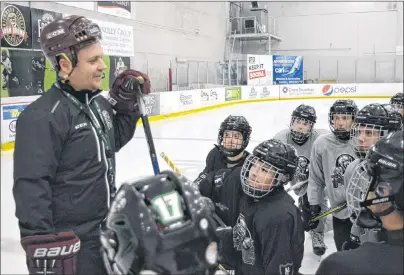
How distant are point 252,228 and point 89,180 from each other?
2.10 feet

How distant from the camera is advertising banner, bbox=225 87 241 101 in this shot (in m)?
14.9

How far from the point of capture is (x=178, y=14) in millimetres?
15500

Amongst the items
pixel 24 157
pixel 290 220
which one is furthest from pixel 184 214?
pixel 290 220

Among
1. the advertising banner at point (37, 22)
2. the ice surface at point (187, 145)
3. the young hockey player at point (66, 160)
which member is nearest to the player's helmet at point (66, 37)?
the young hockey player at point (66, 160)

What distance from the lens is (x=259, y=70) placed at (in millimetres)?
16359

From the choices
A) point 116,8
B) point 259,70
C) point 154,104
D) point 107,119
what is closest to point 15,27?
point 154,104

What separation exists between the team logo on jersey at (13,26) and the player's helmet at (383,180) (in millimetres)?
6852

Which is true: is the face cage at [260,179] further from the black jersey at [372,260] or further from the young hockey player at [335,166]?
the young hockey player at [335,166]

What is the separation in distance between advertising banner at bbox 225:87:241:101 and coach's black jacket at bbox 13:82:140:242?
43.5ft

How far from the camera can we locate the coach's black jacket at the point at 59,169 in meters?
1.36

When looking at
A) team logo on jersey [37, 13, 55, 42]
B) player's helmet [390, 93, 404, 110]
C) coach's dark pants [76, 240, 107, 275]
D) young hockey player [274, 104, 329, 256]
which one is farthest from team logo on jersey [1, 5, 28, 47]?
coach's dark pants [76, 240, 107, 275]

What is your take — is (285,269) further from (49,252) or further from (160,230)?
(160,230)

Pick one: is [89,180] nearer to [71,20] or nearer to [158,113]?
[71,20]

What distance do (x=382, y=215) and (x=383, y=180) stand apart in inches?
3.3
